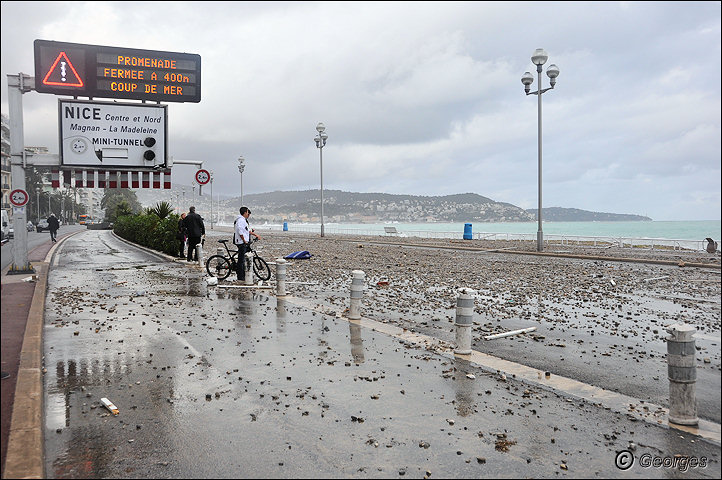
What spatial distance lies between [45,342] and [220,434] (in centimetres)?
478

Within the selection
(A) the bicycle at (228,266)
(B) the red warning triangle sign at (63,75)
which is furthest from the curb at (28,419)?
(B) the red warning triangle sign at (63,75)

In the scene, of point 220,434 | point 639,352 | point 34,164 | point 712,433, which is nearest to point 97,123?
point 34,164

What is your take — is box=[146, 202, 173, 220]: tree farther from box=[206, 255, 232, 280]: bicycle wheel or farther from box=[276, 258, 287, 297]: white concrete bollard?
box=[276, 258, 287, 297]: white concrete bollard

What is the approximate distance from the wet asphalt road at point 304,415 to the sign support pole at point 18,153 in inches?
329

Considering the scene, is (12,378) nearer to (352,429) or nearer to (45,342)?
(45,342)

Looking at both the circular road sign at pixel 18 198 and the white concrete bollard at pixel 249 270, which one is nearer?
the white concrete bollard at pixel 249 270

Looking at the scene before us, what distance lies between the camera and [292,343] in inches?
323

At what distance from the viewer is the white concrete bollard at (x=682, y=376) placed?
4.72 metres

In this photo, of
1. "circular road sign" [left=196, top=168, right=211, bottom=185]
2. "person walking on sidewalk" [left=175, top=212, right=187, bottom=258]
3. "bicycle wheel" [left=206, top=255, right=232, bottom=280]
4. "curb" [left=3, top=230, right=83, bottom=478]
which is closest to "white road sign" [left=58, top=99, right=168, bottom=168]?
"circular road sign" [left=196, top=168, right=211, bottom=185]

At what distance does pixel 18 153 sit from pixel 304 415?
14548 millimetres

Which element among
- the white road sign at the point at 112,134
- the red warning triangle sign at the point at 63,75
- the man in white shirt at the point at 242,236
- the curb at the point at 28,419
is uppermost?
the red warning triangle sign at the point at 63,75

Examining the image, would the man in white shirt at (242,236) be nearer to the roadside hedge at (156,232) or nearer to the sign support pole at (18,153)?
the sign support pole at (18,153)

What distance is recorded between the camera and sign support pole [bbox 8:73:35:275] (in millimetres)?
15000

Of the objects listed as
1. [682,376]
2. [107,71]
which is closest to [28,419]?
[682,376]
